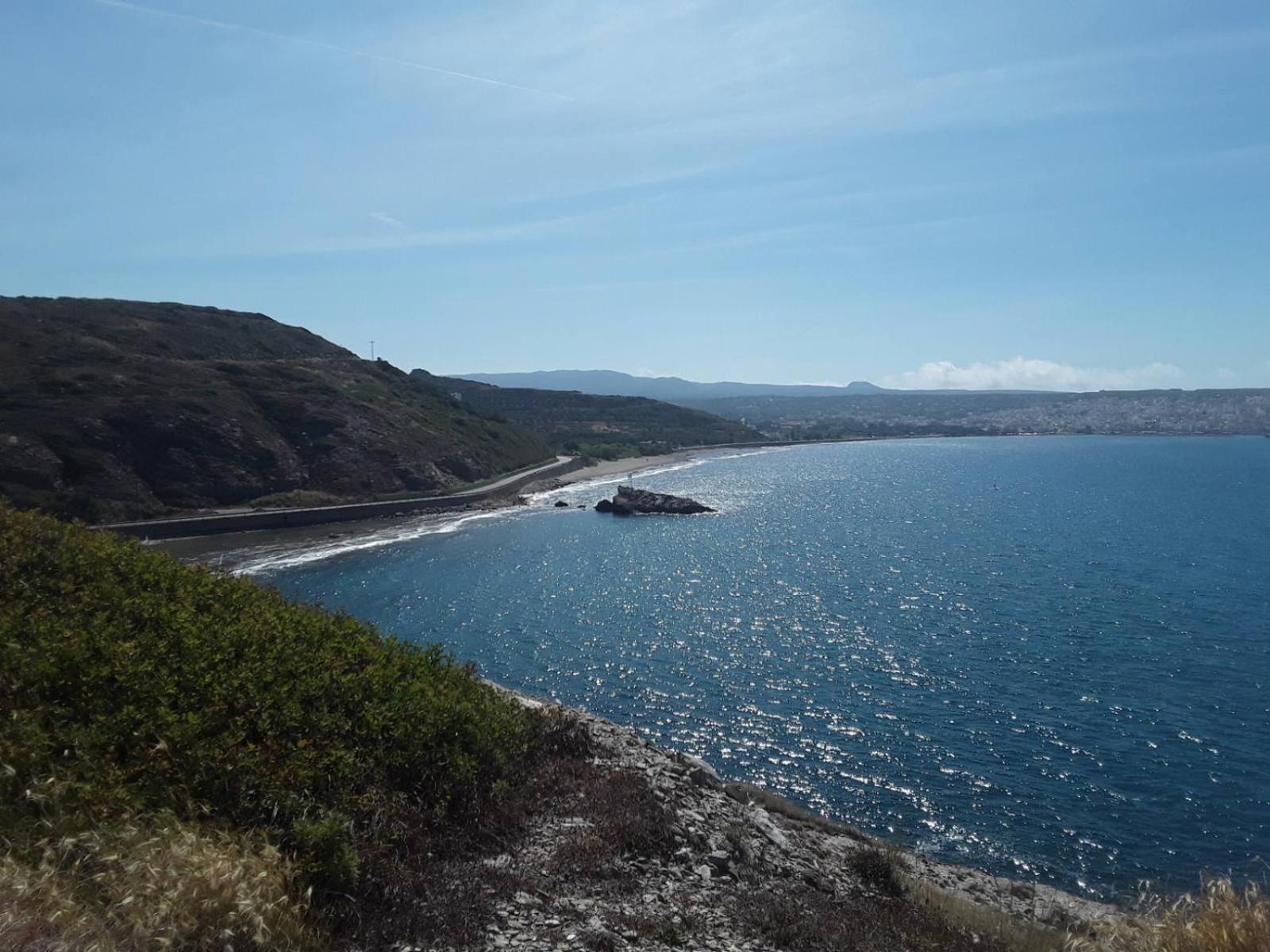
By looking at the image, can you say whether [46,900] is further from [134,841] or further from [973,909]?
[973,909]

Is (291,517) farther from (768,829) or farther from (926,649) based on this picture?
(768,829)

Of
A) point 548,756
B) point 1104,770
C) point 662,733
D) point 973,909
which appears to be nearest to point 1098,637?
point 1104,770

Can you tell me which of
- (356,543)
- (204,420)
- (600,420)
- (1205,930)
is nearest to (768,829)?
(1205,930)

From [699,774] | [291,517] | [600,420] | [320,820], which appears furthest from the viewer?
[600,420]

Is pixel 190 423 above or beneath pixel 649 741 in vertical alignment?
above

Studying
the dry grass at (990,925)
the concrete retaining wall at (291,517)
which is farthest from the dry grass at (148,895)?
the concrete retaining wall at (291,517)

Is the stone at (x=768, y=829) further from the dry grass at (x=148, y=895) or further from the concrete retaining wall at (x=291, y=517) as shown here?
the concrete retaining wall at (x=291, y=517)
